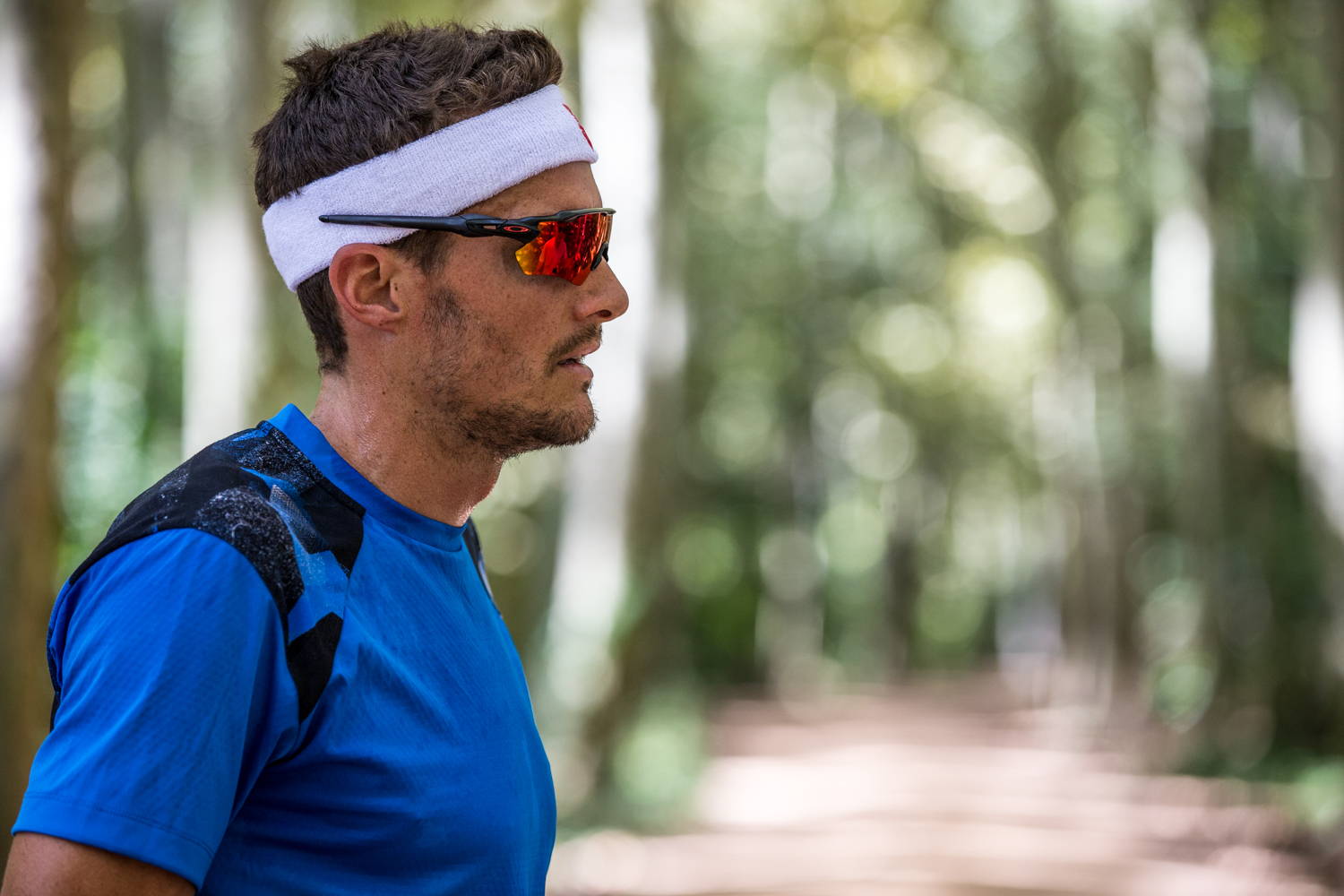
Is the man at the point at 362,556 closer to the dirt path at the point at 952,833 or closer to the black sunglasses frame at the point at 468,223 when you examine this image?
the black sunglasses frame at the point at 468,223

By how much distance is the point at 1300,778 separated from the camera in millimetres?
14297

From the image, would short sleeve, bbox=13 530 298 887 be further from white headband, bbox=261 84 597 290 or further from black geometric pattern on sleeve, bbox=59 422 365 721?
white headband, bbox=261 84 597 290

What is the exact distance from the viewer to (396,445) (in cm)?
240

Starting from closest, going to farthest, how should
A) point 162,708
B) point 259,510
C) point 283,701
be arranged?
point 162,708 < point 283,701 < point 259,510

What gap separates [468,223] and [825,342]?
3190 centimetres

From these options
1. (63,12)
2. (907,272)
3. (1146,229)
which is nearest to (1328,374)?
(63,12)

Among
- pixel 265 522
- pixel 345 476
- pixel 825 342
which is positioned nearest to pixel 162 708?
pixel 265 522

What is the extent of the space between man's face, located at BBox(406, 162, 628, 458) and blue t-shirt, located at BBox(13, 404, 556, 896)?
20cm

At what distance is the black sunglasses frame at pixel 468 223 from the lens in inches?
93.1

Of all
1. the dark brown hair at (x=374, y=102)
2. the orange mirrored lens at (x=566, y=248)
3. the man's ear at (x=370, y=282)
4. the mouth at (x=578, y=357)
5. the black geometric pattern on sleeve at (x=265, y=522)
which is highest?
the dark brown hair at (x=374, y=102)

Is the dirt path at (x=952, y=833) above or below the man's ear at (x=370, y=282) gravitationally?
below

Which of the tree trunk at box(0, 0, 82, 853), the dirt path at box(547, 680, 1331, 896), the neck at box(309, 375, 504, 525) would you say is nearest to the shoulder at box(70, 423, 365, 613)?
the neck at box(309, 375, 504, 525)

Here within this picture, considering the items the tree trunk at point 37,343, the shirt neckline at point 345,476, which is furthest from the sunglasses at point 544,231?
the tree trunk at point 37,343

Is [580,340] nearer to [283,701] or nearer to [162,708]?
[283,701]
